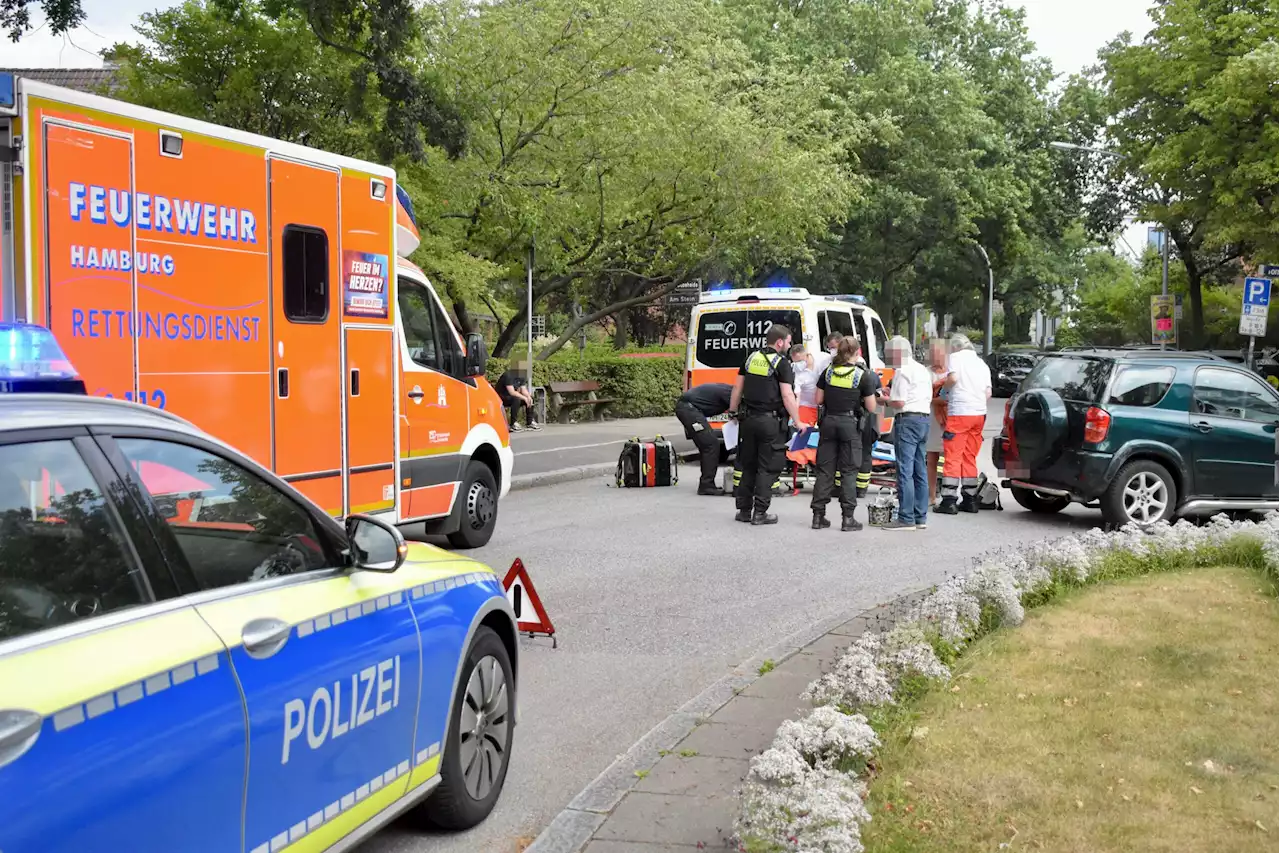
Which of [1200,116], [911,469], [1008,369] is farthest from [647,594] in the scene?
[1008,369]

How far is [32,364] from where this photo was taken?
4070 millimetres

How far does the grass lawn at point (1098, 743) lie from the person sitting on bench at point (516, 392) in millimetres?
16139

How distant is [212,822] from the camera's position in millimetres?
2891

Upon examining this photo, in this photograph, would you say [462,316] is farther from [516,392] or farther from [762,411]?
[762,411]

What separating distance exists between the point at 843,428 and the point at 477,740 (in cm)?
813

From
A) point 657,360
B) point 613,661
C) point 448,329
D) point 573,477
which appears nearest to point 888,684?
→ point 613,661

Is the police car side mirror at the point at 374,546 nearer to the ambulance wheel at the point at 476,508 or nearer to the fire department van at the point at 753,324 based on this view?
the ambulance wheel at the point at 476,508

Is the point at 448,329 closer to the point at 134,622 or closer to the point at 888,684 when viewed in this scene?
the point at 888,684

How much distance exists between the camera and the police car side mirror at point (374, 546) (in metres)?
3.77

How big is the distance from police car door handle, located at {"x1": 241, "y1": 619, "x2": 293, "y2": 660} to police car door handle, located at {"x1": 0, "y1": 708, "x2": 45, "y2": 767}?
2.43 ft

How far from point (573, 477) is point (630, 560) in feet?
23.7

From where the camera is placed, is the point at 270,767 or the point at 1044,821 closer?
the point at 270,767

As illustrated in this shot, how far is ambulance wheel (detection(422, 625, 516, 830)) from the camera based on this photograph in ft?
14.5

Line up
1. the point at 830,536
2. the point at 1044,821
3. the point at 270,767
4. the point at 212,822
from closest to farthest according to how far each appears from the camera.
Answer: the point at 212,822 < the point at 270,767 < the point at 1044,821 < the point at 830,536
